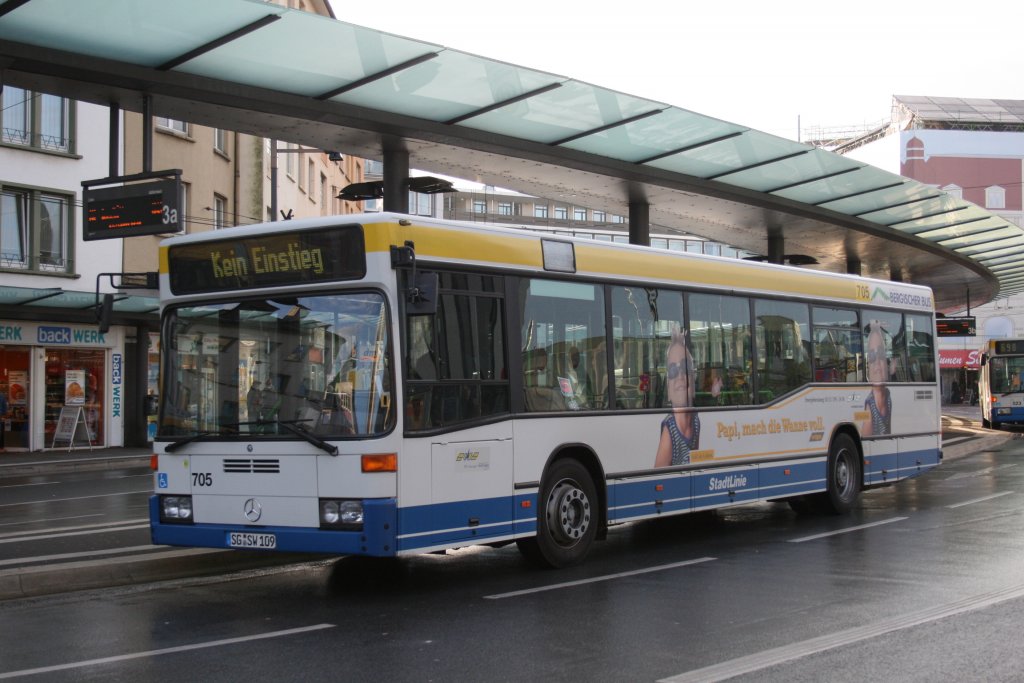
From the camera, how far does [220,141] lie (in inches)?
1433

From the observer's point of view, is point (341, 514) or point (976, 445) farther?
point (976, 445)

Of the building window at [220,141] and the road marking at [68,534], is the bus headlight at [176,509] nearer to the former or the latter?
the road marking at [68,534]

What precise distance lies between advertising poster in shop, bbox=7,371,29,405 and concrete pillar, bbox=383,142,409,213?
18.2m

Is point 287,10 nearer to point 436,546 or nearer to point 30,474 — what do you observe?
point 436,546

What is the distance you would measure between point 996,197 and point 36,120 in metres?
80.6

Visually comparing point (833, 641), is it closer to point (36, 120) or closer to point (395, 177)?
point (395, 177)

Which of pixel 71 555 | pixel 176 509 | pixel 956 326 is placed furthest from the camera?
pixel 956 326

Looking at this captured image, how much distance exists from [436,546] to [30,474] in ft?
62.9

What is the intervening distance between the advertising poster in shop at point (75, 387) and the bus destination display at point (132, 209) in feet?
59.8

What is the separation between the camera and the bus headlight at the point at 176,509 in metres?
9.22

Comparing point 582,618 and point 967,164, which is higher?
point 967,164

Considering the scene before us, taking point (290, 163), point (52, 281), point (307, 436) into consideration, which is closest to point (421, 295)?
point (307, 436)

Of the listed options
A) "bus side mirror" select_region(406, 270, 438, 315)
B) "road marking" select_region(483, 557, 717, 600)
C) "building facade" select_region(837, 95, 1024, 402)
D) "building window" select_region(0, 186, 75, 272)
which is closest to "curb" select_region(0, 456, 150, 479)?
"building window" select_region(0, 186, 75, 272)

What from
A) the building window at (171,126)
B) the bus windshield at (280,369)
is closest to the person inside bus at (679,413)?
the bus windshield at (280,369)
